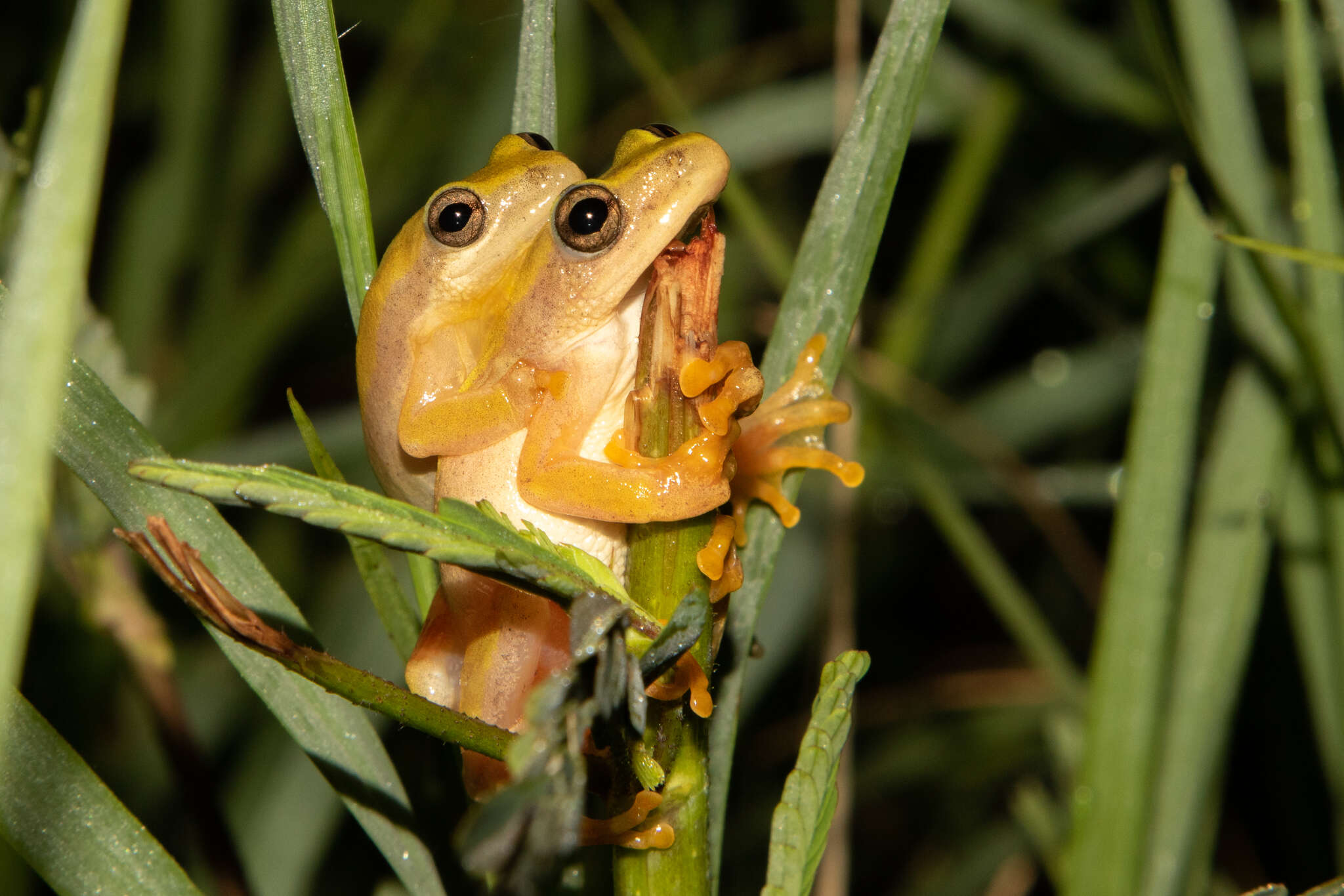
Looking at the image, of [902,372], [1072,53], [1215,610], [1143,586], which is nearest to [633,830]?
[1143,586]

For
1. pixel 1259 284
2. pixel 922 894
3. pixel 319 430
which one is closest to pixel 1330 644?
pixel 1259 284

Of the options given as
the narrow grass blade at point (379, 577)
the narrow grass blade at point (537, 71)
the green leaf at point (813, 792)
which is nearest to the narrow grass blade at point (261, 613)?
the narrow grass blade at point (379, 577)

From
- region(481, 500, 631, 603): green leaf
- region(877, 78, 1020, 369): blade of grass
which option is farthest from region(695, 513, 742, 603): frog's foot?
region(877, 78, 1020, 369): blade of grass

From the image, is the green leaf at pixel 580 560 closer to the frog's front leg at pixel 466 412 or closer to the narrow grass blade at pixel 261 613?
the narrow grass blade at pixel 261 613

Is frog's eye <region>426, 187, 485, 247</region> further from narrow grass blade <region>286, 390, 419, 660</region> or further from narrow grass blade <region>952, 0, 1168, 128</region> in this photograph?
narrow grass blade <region>952, 0, 1168, 128</region>

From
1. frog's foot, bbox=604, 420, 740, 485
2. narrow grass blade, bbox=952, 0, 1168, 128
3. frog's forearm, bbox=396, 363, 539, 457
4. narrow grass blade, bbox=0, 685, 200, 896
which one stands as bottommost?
narrow grass blade, bbox=0, 685, 200, 896

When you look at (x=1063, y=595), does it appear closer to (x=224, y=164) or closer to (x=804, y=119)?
(x=804, y=119)

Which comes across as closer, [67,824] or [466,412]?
[67,824]

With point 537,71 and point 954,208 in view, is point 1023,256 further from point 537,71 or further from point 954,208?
point 537,71
